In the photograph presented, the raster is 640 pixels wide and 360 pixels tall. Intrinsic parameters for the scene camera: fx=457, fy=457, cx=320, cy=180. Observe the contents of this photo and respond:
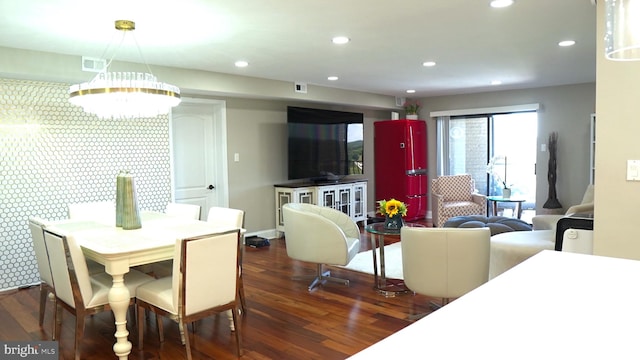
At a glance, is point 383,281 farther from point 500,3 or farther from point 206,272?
point 500,3

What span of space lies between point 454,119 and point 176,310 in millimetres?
6913

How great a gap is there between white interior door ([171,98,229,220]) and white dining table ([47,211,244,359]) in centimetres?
236

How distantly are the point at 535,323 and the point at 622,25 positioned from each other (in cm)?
102

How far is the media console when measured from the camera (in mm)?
6805

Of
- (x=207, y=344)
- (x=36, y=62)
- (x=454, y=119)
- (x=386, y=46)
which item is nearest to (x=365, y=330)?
(x=207, y=344)

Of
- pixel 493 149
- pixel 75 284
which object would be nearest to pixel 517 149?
pixel 493 149

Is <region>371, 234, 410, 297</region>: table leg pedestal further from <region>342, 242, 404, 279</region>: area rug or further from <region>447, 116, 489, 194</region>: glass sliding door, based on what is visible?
<region>447, 116, 489, 194</region>: glass sliding door

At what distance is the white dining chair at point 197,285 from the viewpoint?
9.09ft

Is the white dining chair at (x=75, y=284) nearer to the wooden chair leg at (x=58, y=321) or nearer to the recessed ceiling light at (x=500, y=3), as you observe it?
the wooden chair leg at (x=58, y=321)

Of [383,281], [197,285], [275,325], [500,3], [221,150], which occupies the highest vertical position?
[500,3]

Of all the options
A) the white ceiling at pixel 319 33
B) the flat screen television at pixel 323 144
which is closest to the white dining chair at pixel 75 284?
the white ceiling at pixel 319 33

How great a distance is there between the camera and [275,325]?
137 inches

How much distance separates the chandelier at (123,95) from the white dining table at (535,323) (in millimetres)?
2670

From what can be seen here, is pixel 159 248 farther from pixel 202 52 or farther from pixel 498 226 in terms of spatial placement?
pixel 498 226
